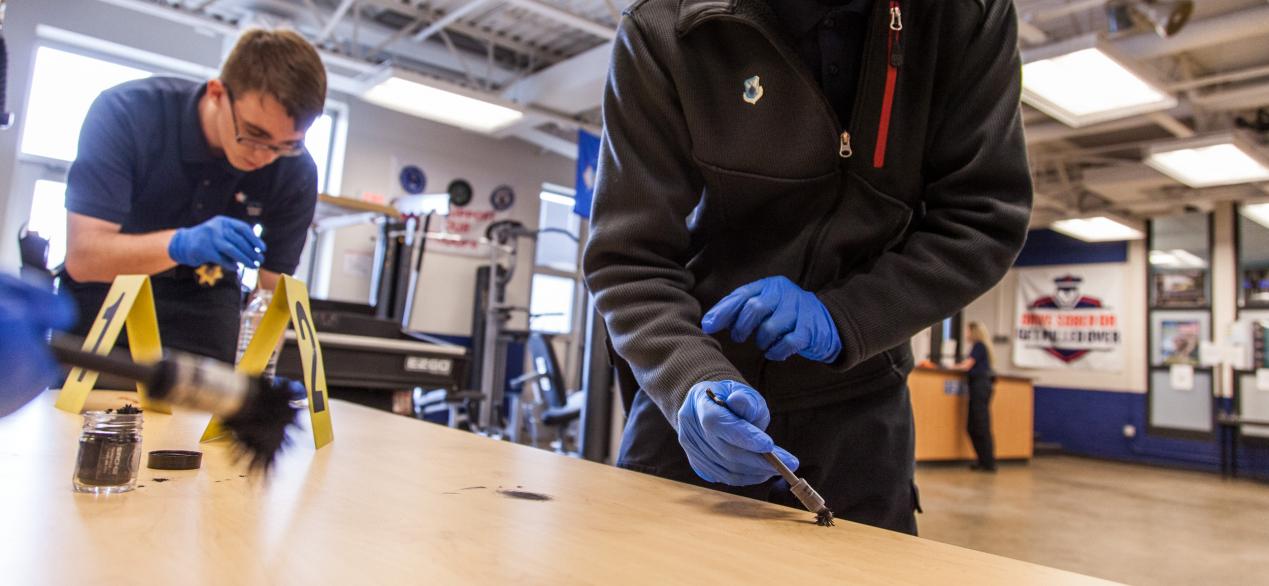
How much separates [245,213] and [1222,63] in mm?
6698

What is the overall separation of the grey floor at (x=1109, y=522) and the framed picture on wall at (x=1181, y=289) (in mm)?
2096

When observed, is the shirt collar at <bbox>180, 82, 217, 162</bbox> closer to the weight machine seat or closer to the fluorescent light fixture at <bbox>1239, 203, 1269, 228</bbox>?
the weight machine seat

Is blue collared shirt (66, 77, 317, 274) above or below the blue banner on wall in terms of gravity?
below

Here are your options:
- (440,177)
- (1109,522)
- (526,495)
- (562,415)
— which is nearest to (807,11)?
(526,495)

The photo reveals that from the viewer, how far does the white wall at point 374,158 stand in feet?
17.7

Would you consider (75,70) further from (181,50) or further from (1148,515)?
(1148,515)

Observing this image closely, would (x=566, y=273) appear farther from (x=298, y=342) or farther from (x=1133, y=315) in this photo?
(x=298, y=342)

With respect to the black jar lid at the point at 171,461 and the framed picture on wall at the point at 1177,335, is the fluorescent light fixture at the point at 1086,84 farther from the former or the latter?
the framed picture on wall at the point at 1177,335

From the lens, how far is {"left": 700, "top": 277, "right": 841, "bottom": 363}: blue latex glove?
0.83 m

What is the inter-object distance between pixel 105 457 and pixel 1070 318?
1045 centimetres

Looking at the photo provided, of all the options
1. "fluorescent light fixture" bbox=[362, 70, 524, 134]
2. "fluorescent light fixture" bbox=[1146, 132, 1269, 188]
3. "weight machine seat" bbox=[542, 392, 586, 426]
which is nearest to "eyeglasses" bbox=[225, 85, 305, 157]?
"fluorescent light fixture" bbox=[362, 70, 524, 134]

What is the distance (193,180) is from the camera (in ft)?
5.09

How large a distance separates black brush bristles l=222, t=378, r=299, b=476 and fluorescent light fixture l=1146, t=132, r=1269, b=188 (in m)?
6.12

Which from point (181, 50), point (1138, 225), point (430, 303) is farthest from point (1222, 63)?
point (181, 50)
